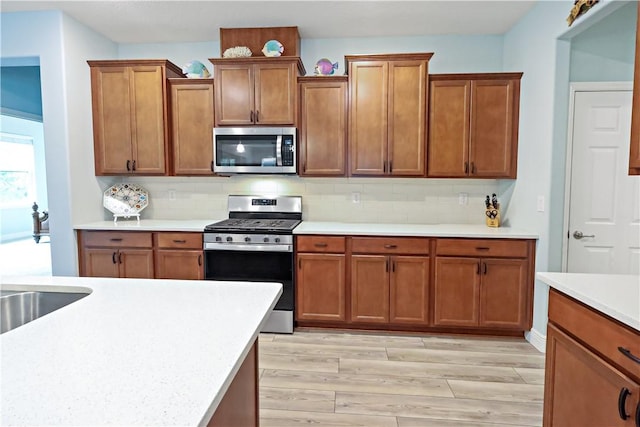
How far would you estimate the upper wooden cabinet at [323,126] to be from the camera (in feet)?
10.8

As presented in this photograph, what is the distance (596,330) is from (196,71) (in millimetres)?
3556

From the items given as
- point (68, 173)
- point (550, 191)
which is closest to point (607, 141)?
point (550, 191)

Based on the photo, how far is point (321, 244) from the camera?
3.16 metres

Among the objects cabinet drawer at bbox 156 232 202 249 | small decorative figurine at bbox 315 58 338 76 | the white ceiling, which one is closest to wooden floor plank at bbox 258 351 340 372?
cabinet drawer at bbox 156 232 202 249

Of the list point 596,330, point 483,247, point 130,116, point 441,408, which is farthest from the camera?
point 130,116

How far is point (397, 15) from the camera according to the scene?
314 centimetres

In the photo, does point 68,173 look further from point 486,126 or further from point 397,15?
point 486,126

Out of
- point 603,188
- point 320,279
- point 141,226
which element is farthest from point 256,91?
point 603,188

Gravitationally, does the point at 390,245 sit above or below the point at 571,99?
below

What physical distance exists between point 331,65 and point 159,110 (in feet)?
5.48

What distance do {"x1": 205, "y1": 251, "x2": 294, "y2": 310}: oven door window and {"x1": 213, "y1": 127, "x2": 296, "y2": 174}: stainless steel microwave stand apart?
764 millimetres

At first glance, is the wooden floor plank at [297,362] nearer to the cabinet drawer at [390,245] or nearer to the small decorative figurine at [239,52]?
the cabinet drawer at [390,245]

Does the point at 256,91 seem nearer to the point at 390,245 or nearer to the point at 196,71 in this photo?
the point at 196,71

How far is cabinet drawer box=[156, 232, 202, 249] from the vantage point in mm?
3264
